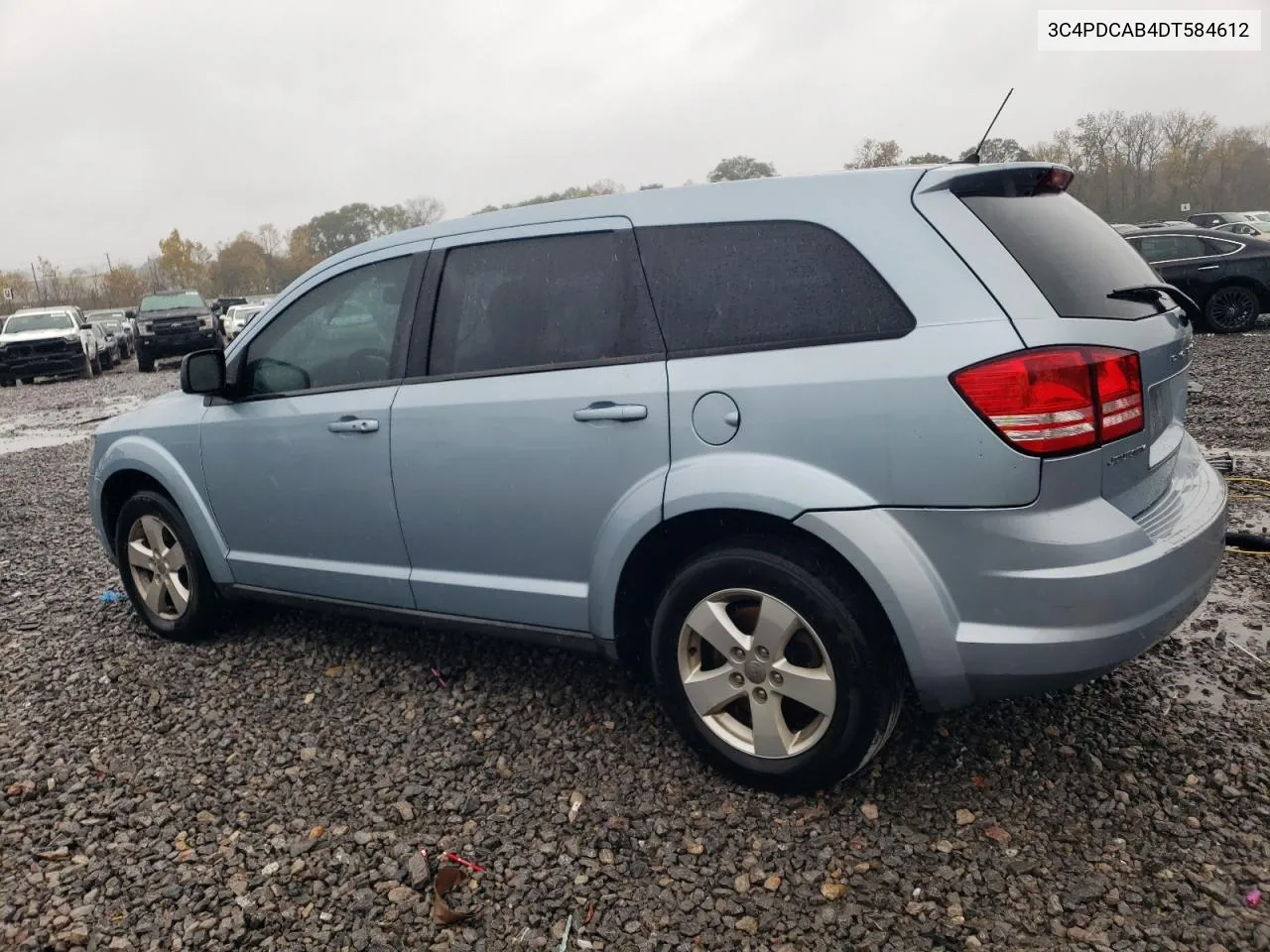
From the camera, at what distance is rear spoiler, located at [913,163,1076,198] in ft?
8.79

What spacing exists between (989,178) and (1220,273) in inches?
549

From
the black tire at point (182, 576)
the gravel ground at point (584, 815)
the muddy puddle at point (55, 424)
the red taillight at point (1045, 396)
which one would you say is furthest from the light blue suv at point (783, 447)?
the muddy puddle at point (55, 424)

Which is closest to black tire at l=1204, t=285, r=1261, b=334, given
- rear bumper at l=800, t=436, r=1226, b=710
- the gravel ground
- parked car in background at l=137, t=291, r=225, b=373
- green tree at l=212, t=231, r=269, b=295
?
the gravel ground

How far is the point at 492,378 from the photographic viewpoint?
10.8 feet

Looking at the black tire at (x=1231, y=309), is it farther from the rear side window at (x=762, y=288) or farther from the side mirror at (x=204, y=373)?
the side mirror at (x=204, y=373)

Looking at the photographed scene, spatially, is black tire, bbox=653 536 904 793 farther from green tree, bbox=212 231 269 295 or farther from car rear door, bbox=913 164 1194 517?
green tree, bbox=212 231 269 295

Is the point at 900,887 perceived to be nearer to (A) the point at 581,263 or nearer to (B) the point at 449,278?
(A) the point at 581,263

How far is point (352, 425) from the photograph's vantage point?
3.59 meters

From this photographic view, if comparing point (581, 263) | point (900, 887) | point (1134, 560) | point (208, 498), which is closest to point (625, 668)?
point (900, 887)

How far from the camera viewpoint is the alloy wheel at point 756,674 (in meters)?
2.76

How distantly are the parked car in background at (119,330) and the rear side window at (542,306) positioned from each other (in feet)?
98.1

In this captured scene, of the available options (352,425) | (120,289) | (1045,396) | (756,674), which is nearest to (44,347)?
(352,425)

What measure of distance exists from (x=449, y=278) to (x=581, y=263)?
58 cm

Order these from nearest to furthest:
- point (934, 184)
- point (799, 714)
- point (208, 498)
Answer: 1. point (934, 184)
2. point (799, 714)
3. point (208, 498)
